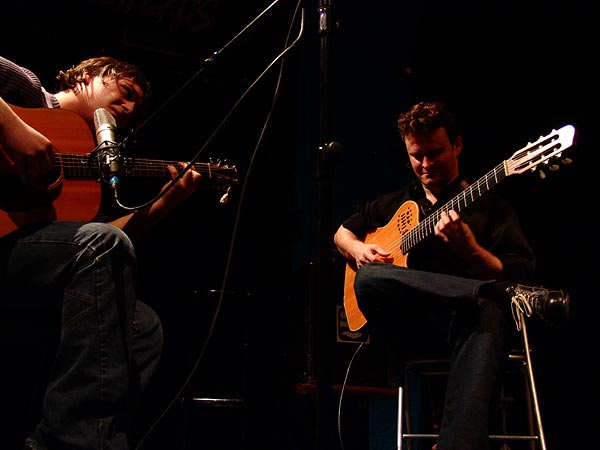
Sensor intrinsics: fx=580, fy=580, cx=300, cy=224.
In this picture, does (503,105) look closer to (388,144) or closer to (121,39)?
(388,144)

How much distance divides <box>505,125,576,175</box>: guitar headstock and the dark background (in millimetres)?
914

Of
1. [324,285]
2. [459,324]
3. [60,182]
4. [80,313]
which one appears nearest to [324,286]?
[324,285]

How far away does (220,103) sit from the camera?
385 centimetres

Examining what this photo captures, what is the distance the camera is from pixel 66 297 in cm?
142

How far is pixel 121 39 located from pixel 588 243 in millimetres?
2909

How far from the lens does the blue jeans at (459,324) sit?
5.55ft

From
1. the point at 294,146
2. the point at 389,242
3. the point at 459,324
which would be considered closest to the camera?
the point at 459,324

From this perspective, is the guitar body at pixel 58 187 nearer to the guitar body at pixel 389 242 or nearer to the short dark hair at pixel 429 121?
the guitar body at pixel 389 242

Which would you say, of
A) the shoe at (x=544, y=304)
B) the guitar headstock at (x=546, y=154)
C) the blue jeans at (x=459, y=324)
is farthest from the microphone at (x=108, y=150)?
the guitar headstock at (x=546, y=154)

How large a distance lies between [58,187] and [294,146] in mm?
2406

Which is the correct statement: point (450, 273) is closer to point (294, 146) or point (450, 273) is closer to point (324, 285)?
point (324, 285)

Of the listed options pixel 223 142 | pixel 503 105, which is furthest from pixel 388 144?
pixel 223 142

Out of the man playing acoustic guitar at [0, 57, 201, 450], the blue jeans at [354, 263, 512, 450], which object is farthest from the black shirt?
the man playing acoustic guitar at [0, 57, 201, 450]

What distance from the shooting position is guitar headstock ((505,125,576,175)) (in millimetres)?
1994
